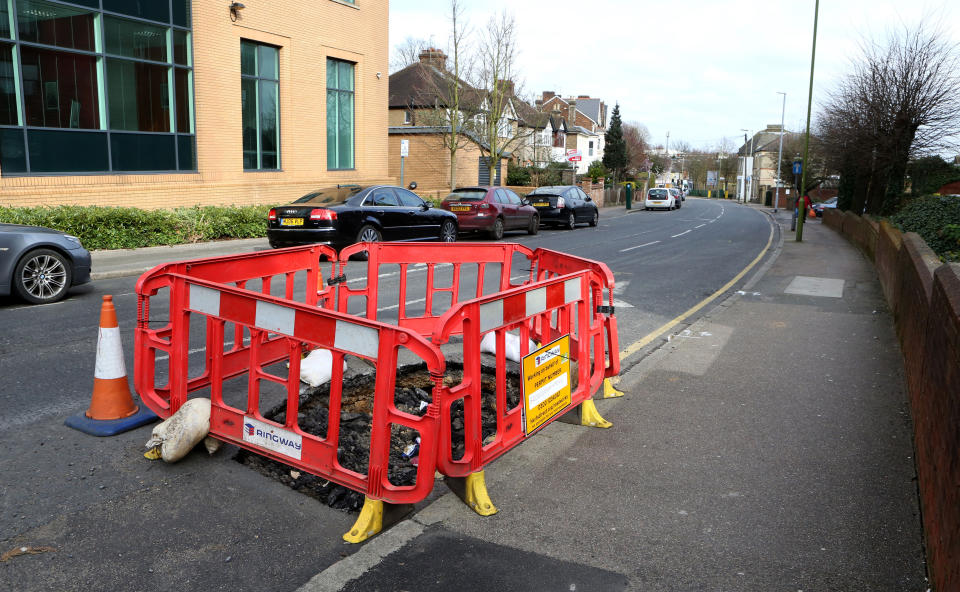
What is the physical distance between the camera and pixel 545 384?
15.5ft

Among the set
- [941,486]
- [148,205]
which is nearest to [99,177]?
[148,205]

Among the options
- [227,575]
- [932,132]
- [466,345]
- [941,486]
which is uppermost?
[932,132]

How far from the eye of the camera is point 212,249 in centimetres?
1605

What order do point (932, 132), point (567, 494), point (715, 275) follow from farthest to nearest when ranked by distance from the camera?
point (932, 132) → point (715, 275) → point (567, 494)

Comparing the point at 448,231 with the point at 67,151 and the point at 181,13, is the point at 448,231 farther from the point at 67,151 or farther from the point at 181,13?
the point at 181,13

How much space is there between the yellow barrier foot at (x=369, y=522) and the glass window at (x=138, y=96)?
55.6 feet

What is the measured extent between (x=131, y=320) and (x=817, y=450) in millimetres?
7380

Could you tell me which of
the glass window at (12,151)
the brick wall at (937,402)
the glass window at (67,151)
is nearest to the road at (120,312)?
the brick wall at (937,402)

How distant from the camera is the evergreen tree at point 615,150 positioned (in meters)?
75.2

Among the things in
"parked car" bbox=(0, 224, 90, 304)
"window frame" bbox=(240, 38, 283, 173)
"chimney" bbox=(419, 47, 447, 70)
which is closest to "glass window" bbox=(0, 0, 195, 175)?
"window frame" bbox=(240, 38, 283, 173)

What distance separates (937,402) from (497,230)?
17.9 metres

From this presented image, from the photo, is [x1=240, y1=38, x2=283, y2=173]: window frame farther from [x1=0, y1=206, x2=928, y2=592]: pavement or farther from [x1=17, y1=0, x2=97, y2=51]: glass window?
[x1=0, y1=206, x2=928, y2=592]: pavement

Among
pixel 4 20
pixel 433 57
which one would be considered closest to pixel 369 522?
pixel 4 20

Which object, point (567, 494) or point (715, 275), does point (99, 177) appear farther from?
point (567, 494)
